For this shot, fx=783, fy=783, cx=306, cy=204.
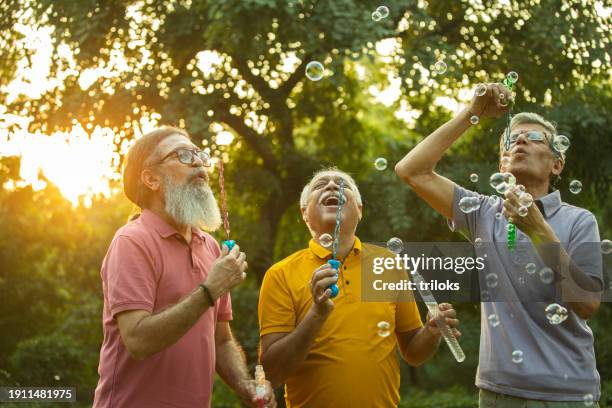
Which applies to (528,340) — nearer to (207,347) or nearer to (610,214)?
(207,347)

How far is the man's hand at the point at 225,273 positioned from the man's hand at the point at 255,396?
0.43m

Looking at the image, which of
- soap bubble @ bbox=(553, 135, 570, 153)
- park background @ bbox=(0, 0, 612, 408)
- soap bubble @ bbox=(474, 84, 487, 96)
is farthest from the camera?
park background @ bbox=(0, 0, 612, 408)

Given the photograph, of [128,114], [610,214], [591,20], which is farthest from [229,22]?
[610,214]

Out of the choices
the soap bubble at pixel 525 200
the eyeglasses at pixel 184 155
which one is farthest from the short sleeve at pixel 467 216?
the eyeglasses at pixel 184 155

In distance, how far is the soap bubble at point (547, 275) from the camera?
251 cm

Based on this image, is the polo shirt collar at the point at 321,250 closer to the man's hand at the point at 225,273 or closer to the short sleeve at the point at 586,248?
the man's hand at the point at 225,273

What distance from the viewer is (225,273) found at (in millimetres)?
2439

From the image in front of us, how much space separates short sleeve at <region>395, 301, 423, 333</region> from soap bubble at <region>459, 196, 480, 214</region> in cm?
45

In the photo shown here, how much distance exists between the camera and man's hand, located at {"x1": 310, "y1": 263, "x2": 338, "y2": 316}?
8.29 feet

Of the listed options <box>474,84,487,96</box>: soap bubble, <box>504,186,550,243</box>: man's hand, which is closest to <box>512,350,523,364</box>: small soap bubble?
<box>504,186,550,243</box>: man's hand

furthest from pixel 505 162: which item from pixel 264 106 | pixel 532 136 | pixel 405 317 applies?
pixel 264 106

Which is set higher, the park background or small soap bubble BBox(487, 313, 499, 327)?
the park background

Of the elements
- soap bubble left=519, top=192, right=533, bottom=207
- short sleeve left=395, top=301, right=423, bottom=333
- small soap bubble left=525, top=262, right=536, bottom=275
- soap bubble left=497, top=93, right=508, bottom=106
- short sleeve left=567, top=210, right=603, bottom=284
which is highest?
soap bubble left=497, top=93, right=508, bottom=106

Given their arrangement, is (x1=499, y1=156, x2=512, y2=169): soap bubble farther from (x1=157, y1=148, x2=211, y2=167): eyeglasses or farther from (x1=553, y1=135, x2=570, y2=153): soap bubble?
(x1=157, y1=148, x2=211, y2=167): eyeglasses
